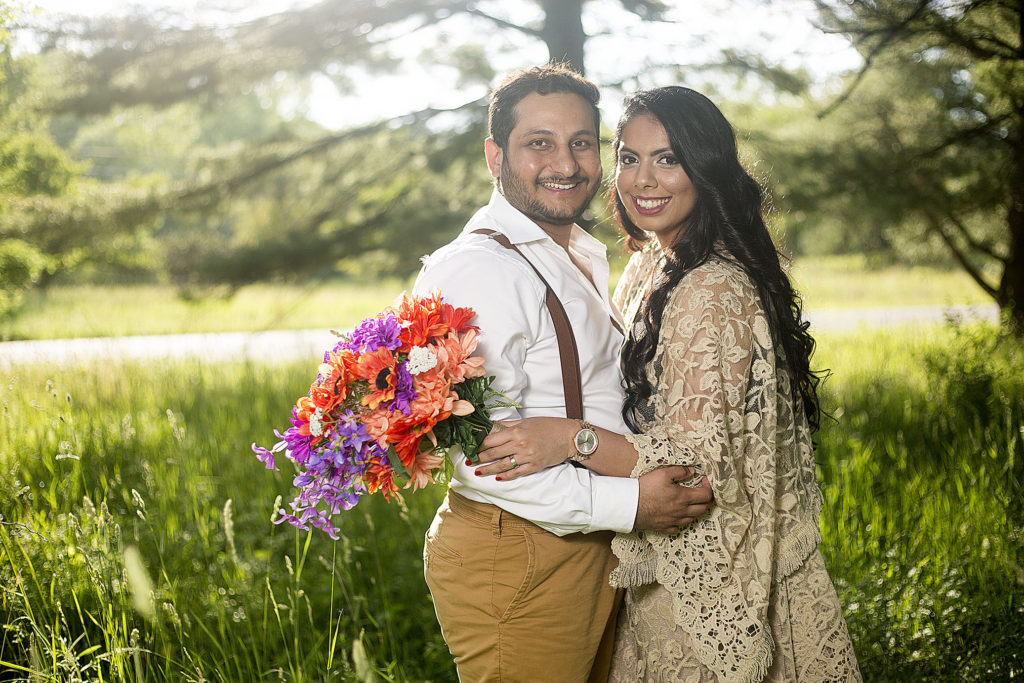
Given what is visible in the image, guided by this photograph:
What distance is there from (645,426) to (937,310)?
549 inches

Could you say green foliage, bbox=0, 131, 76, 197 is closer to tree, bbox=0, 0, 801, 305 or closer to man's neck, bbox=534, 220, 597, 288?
tree, bbox=0, 0, 801, 305

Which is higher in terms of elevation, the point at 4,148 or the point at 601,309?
the point at 4,148

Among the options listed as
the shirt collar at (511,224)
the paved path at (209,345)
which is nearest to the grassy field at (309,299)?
the paved path at (209,345)

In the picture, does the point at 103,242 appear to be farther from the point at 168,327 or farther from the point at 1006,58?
the point at 1006,58

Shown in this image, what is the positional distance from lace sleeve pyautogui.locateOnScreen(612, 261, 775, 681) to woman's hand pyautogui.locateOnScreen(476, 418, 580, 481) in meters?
0.27

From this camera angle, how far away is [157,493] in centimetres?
409

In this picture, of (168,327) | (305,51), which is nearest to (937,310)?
(305,51)

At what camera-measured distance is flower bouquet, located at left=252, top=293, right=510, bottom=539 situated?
1853 millimetres

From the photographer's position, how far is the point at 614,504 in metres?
2.12

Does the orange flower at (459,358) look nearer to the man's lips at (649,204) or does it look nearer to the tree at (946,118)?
the man's lips at (649,204)

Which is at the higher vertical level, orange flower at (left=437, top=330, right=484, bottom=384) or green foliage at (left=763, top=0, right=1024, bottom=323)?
green foliage at (left=763, top=0, right=1024, bottom=323)

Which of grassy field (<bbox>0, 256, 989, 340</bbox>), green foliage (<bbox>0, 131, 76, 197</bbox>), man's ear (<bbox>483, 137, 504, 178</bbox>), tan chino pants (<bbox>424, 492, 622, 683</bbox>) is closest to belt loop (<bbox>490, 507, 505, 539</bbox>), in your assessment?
tan chino pants (<bbox>424, 492, 622, 683</bbox>)

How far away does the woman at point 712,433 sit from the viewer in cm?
218

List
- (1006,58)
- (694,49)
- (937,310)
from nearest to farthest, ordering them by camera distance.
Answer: (1006,58) < (694,49) < (937,310)
